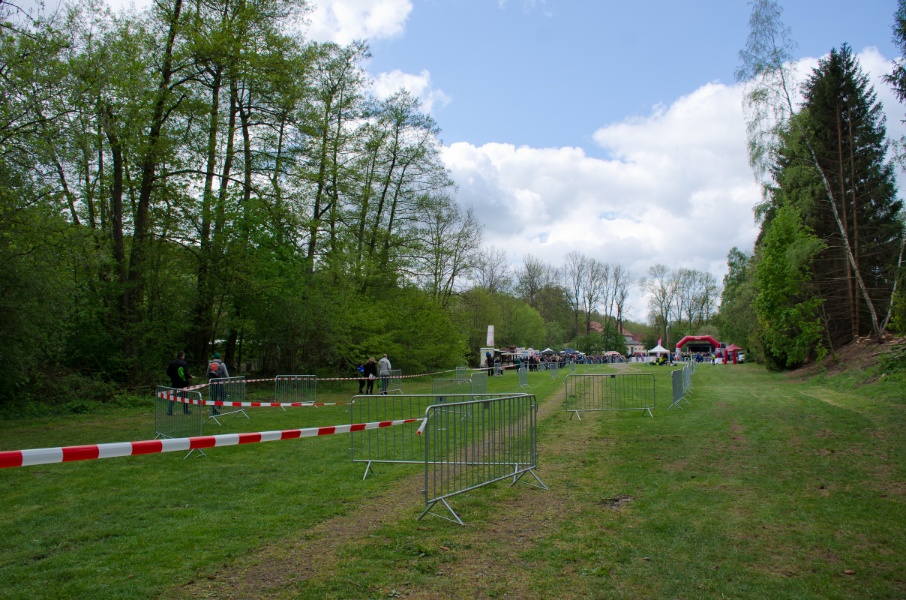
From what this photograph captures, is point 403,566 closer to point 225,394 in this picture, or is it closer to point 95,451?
point 95,451

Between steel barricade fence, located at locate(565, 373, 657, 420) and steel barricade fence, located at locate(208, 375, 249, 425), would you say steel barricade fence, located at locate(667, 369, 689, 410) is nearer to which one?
steel barricade fence, located at locate(565, 373, 657, 420)

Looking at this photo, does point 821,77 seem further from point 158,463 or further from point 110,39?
point 158,463

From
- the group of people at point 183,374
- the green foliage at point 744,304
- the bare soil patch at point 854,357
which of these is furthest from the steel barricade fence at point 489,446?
the green foliage at point 744,304

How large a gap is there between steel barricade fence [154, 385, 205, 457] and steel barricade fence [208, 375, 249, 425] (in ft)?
8.24

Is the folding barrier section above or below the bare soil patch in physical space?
below

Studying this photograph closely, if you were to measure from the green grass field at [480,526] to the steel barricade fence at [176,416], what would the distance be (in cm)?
83

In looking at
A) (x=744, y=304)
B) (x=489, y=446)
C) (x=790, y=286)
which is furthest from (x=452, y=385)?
(x=744, y=304)

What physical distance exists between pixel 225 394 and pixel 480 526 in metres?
11.1

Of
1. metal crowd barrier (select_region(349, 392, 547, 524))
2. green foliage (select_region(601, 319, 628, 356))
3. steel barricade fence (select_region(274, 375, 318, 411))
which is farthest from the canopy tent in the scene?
metal crowd barrier (select_region(349, 392, 547, 524))

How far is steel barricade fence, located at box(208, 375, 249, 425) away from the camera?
14258 mm

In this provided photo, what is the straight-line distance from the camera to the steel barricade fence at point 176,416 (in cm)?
1023

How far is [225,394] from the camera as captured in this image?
14.7 meters

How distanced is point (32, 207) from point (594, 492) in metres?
15.2

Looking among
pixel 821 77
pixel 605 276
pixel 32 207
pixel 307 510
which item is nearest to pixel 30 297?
pixel 32 207
